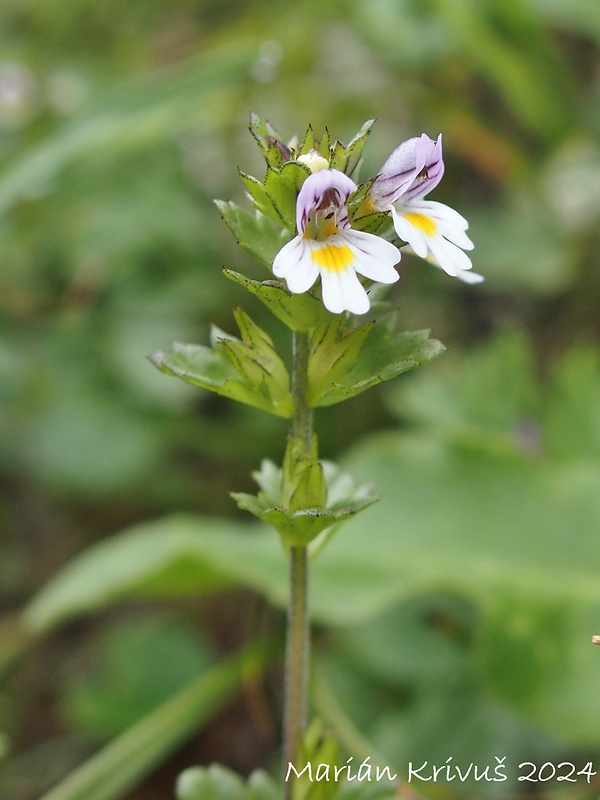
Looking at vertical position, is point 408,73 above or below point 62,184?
above

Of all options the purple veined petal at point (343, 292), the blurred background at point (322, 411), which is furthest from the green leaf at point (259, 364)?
the blurred background at point (322, 411)

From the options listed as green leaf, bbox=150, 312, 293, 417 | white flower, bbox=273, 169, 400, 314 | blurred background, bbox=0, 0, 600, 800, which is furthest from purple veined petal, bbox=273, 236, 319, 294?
blurred background, bbox=0, 0, 600, 800

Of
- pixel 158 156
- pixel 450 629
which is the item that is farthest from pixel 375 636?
pixel 158 156

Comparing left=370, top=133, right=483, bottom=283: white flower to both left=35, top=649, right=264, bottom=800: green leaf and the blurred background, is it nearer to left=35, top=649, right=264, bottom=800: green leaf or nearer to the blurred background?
the blurred background

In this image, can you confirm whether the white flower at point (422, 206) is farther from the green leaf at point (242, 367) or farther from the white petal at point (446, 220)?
the green leaf at point (242, 367)

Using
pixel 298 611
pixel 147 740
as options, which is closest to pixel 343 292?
pixel 298 611

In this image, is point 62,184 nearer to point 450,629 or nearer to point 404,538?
point 404,538
